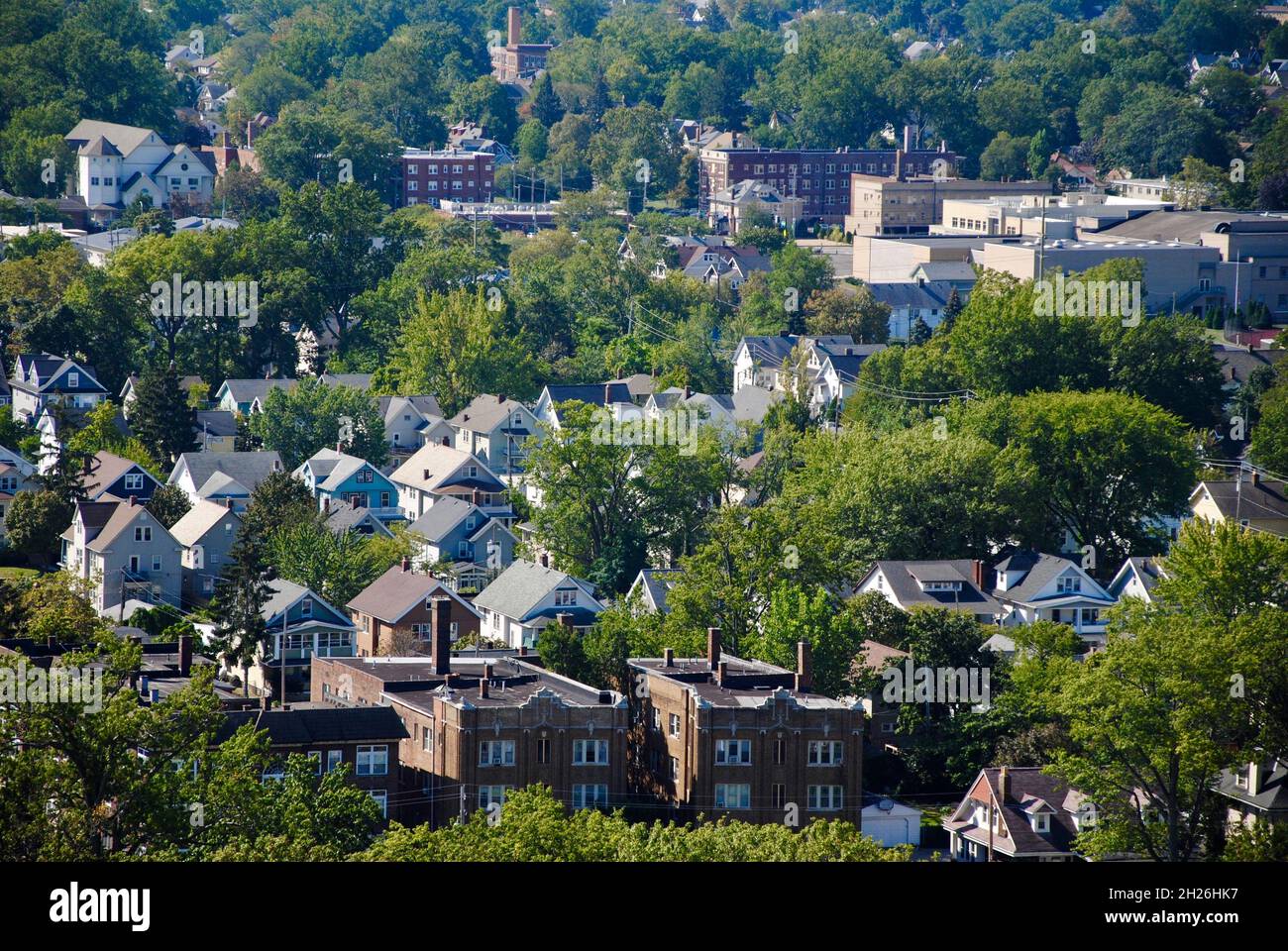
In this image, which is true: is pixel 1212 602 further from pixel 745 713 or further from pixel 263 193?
pixel 263 193

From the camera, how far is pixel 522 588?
161ft

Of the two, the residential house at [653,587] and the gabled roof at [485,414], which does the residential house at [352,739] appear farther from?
the gabled roof at [485,414]

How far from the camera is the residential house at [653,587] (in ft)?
157

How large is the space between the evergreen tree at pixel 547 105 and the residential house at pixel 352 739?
11184 cm

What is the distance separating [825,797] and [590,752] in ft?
13.5

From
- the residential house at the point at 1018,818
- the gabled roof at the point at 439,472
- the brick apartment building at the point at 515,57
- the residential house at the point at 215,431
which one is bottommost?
the residential house at the point at 1018,818

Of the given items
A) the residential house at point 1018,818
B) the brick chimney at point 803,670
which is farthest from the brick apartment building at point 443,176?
the residential house at point 1018,818

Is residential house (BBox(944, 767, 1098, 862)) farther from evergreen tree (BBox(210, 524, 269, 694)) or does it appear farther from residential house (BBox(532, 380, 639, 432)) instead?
residential house (BBox(532, 380, 639, 432))

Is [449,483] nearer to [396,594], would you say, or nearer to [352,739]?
[396,594]

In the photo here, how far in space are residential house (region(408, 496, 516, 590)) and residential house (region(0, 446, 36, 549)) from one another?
37.7ft

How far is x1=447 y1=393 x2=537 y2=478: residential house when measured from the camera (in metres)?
66.6

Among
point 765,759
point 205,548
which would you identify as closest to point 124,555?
point 205,548

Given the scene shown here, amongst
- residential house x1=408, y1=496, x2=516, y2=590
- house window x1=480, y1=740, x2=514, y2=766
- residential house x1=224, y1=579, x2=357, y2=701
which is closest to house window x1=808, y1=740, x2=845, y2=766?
house window x1=480, y1=740, x2=514, y2=766

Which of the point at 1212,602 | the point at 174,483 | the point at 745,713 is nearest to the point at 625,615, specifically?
the point at 745,713
